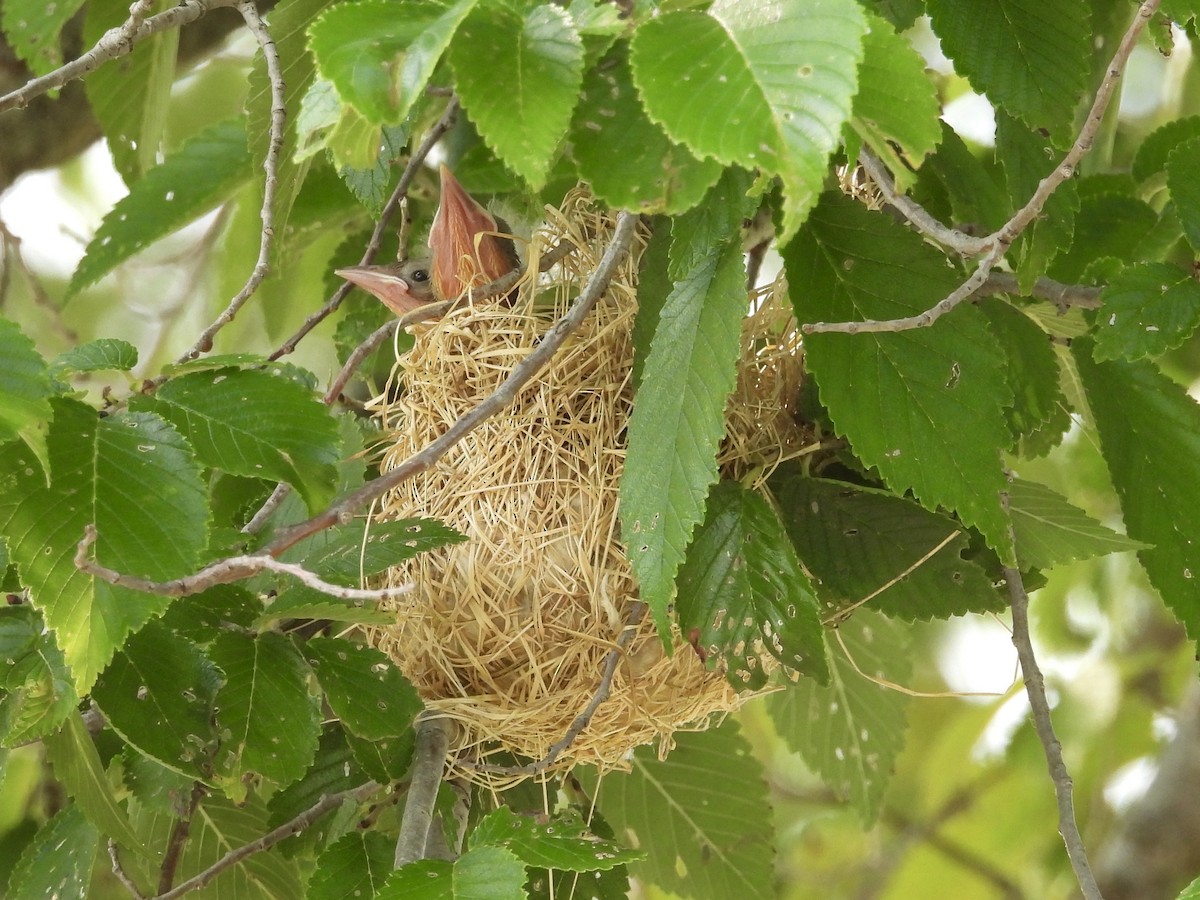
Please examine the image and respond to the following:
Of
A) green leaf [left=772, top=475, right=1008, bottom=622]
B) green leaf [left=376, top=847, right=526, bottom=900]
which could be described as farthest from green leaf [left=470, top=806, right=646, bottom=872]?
green leaf [left=772, top=475, right=1008, bottom=622]

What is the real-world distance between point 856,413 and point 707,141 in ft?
1.33

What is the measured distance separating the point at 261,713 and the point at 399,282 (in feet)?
2.29

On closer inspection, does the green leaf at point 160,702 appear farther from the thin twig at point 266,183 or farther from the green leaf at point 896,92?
the green leaf at point 896,92

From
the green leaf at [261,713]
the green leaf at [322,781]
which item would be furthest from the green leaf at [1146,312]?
the green leaf at [322,781]

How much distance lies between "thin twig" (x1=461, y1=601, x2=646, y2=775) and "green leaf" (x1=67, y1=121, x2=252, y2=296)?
90 cm

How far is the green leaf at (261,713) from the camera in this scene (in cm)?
116

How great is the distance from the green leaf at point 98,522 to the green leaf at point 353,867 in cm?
37

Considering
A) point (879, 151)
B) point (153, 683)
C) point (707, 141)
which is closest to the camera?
point (707, 141)

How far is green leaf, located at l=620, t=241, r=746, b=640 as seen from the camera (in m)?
0.99

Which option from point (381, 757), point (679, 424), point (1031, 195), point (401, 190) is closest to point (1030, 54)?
point (1031, 195)

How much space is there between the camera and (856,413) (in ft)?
3.50

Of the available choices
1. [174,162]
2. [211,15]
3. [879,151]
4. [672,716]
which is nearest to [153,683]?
[672,716]

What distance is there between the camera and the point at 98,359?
1014mm

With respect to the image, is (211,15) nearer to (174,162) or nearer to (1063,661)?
(174,162)
